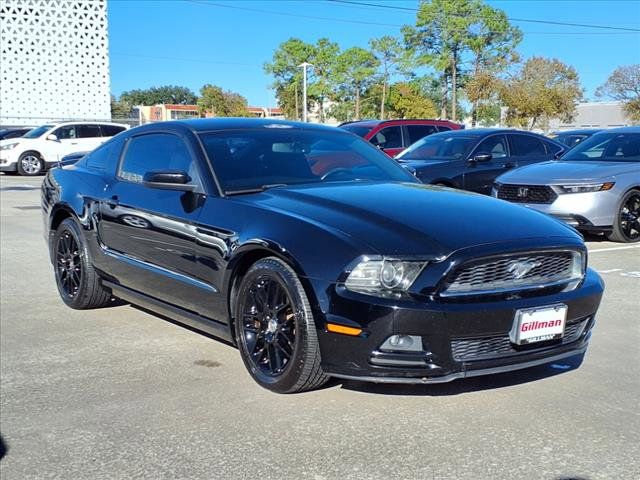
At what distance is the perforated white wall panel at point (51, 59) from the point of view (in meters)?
59.3

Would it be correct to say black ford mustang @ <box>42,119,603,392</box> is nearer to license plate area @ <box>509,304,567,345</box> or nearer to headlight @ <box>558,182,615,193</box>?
license plate area @ <box>509,304,567,345</box>

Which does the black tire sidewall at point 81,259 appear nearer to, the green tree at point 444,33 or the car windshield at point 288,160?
the car windshield at point 288,160

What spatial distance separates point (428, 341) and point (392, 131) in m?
11.9

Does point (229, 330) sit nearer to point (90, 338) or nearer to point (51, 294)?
point (90, 338)

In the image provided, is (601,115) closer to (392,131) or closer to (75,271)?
(392,131)

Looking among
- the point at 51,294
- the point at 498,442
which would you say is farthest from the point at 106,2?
the point at 498,442

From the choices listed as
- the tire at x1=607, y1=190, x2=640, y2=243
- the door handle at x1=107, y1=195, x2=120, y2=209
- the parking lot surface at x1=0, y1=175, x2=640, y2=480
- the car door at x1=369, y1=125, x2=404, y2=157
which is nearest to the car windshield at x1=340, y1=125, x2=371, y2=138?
the car door at x1=369, y1=125, x2=404, y2=157

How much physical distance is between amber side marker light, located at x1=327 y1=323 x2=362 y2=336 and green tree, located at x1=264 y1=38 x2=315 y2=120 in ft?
225

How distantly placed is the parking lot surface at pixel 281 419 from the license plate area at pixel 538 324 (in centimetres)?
38

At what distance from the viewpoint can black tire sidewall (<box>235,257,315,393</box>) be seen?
367 cm

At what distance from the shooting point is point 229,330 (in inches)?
168

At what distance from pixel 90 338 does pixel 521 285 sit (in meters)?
3.09

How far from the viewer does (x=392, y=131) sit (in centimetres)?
1497

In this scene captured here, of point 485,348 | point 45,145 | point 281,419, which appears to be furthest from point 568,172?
point 45,145
